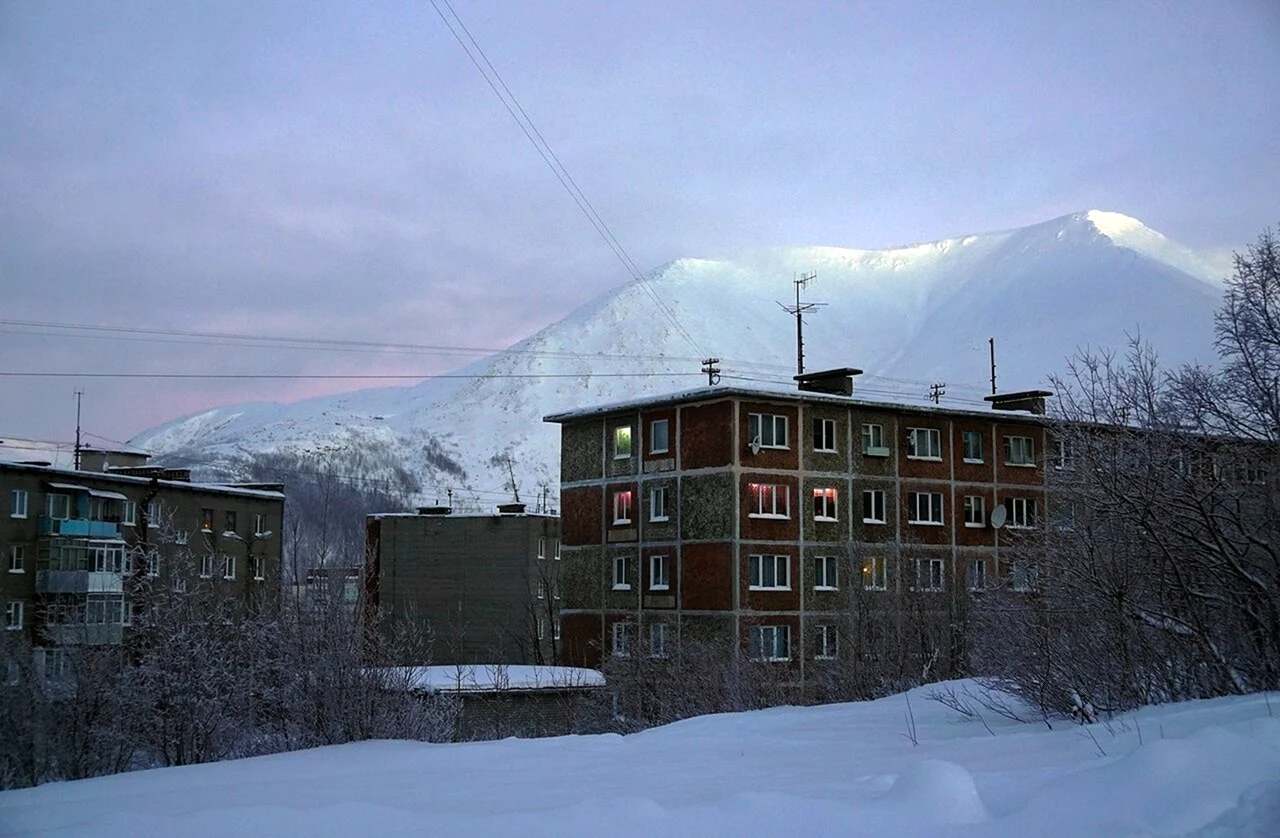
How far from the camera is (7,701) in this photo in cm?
2070

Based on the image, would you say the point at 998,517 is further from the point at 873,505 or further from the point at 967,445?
the point at 873,505

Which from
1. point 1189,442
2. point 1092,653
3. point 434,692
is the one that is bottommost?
point 434,692

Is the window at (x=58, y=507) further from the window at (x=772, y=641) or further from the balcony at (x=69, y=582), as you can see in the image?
the window at (x=772, y=641)

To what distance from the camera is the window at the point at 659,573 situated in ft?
152

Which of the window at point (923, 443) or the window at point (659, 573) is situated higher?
the window at point (923, 443)

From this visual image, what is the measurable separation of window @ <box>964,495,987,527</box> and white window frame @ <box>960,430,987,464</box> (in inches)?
60.2

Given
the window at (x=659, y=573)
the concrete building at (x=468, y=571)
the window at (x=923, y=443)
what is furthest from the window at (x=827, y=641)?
the concrete building at (x=468, y=571)

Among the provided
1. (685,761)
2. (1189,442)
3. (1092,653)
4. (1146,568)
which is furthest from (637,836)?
(1189,442)

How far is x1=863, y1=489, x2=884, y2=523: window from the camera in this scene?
Result: 47.7 meters

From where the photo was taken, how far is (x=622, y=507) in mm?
48531

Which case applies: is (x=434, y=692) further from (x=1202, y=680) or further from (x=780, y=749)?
(x=1202, y=680)

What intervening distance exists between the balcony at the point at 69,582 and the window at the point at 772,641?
26.5 m

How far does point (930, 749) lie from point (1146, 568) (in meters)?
4.83

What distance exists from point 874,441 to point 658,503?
9006 mm
